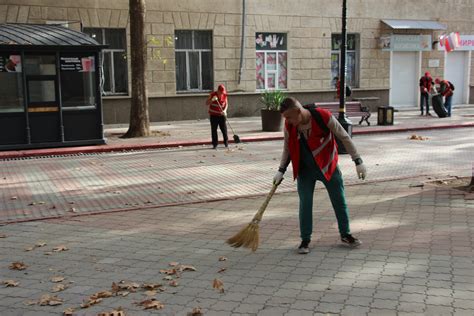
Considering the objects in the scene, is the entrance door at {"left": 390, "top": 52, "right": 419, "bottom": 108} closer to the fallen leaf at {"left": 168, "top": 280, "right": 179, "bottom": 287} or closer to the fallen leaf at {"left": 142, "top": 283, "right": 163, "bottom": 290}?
the fallen leaf at {"left": 168, "top": 280, "right": 179, "bottom": 287}

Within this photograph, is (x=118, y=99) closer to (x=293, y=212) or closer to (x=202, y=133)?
(x=202, y=133)

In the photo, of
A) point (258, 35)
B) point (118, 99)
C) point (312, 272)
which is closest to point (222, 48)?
point (258, 35)

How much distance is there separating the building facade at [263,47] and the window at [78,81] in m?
2.94

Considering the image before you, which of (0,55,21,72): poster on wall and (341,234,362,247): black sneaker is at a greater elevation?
(0,55,21,72): poster on wall

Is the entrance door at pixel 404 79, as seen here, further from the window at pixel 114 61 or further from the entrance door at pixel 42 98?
the entrance door at pixel 42 98

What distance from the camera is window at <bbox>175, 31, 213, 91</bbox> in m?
21.7

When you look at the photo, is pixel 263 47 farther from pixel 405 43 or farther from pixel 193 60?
pixel 405 43

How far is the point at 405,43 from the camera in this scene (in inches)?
1017

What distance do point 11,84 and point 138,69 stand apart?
12.2 feet

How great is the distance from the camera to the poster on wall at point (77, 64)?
1455 centimetres

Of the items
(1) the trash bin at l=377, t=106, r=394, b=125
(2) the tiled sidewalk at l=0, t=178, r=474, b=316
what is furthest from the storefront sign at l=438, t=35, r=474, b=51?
(2) the tiled sidewalk at l=0, t=178, r=474, b=316

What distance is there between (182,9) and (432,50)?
41.4ft

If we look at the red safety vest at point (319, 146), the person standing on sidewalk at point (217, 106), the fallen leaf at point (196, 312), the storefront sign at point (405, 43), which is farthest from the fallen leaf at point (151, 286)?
the storefront sign at point (405, 43)

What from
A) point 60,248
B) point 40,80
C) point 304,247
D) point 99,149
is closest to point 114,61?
point 40,80
